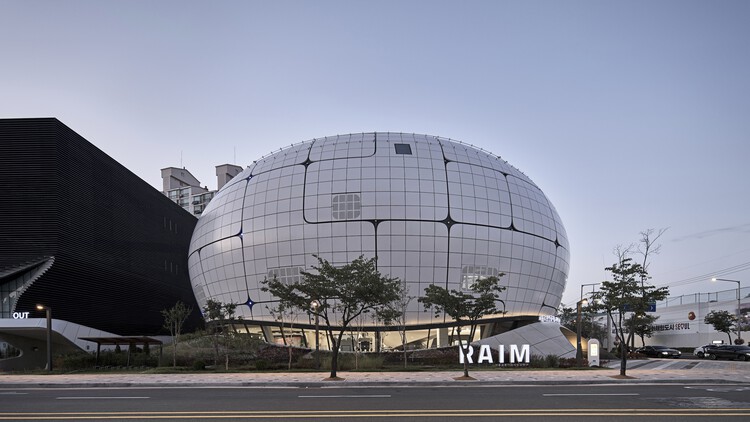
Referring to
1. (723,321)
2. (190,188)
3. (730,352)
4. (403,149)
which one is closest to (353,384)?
(403,149)

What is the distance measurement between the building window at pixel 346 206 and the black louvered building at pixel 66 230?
1889 cm

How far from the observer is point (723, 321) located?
2628 inches

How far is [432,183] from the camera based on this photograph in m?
45.9

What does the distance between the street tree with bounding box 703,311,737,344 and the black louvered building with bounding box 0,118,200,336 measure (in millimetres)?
60695

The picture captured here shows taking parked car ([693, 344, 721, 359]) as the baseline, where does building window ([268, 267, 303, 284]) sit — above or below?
above

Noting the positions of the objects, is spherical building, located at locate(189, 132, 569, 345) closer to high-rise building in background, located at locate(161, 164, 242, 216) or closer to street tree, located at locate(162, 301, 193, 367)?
street tree, located at locate(162, 301, 193, 367)

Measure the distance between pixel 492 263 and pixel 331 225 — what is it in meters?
12.4

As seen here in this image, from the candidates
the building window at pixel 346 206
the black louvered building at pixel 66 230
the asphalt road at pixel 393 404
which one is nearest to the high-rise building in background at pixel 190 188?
the black louvered building at pixel 66 230

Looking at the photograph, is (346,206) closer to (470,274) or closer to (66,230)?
(470,274)

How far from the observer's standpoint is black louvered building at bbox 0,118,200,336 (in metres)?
41.5

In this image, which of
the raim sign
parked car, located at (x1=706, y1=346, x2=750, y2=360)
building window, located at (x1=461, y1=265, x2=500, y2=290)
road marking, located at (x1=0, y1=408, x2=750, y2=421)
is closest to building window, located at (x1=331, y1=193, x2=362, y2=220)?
building window, located at (x1=461, y1=265, x2=500, y2=290)

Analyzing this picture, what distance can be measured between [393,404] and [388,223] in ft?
93.3

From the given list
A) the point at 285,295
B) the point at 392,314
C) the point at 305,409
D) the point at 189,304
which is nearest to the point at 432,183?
the point at 392,314

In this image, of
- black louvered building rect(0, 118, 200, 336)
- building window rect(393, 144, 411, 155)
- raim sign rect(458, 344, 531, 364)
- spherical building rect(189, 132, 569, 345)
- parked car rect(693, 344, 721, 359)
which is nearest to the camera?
raim sign rect(458, 344, 531, 364)
